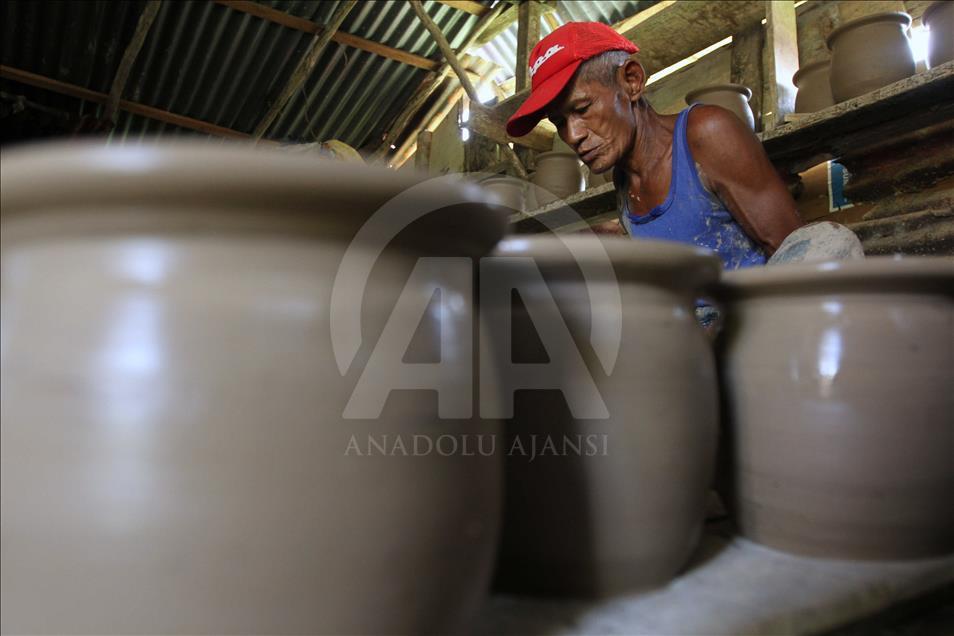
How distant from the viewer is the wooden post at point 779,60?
263 centimetres

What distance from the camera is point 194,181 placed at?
1.36ft

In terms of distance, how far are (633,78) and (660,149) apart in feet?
0.70

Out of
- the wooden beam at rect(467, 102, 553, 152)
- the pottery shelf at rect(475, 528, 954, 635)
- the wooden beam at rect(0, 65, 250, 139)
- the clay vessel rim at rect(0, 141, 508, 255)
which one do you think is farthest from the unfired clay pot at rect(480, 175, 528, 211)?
the wooden beam at rect(0, 65, 250, 139)

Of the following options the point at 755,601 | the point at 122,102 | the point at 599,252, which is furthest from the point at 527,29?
the point at 755,601

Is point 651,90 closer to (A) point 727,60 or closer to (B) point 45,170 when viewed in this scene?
(A) point 727,60

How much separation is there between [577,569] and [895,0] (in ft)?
10.8

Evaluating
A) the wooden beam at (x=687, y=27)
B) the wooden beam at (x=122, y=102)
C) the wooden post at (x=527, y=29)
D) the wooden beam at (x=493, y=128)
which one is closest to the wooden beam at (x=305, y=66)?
the wooden beam at (x=122, y=102)

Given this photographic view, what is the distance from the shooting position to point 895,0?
289 cm

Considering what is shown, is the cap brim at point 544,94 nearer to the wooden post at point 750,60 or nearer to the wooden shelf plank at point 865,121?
the wooden shelf plank at point 865,121

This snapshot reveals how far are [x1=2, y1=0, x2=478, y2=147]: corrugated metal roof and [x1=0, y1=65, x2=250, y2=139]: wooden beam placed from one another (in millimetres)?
52

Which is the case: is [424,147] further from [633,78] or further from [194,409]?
[194,409]

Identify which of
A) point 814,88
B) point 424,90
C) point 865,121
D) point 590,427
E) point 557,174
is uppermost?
point 424,90

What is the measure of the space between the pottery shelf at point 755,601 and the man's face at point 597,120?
50.8 inches

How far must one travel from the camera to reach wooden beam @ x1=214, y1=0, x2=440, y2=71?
4.30 metres
